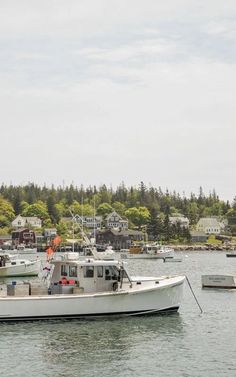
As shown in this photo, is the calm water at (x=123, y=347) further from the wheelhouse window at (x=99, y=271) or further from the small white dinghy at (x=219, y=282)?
the small white dinghy at (x=219, y=282)

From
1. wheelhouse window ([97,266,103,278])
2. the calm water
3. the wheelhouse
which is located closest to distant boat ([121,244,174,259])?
the wheelhouse

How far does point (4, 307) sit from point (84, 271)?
5.75 meters

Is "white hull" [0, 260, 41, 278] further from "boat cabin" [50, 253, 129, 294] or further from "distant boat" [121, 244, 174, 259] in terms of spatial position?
"distant boat" [121, 244, 174, 259]

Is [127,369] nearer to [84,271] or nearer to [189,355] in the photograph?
[189,355]

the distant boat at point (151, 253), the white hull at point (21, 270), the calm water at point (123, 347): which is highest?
the distant boat at point (151, 253)

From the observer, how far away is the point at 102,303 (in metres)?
41.9

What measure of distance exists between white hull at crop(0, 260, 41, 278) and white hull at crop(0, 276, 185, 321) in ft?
160

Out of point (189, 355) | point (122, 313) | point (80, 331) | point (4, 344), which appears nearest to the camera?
point (189, 355)

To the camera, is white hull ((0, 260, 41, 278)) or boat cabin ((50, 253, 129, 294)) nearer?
boat cabin ((50, 253, 129, 294))

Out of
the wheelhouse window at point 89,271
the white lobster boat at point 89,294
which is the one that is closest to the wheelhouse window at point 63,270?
the white lobster boat at point 89,294

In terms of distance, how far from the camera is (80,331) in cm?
3909

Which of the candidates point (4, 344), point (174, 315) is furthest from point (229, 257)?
point (4, 344)

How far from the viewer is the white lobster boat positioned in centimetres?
4081

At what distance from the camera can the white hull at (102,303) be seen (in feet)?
133
